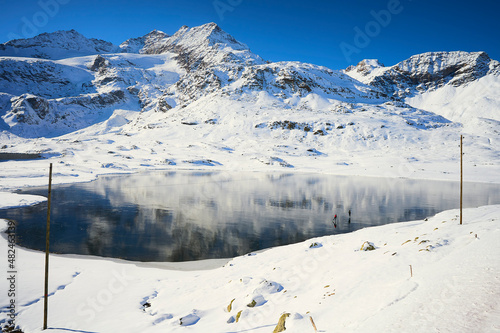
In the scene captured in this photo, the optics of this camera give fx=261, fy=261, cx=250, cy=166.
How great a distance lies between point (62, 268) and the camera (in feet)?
61.8

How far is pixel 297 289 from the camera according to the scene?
45.0ft

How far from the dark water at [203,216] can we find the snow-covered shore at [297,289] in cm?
371

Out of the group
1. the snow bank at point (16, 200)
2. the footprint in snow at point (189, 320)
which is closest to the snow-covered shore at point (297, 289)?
the footprint in snow at point (189, 320)

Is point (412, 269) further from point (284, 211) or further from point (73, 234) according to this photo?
point (73, 234)

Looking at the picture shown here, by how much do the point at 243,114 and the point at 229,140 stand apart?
3578 centimetres

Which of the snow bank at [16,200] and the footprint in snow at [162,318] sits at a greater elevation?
the snow bank at [16,200]

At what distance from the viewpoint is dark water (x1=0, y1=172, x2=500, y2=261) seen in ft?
82.0

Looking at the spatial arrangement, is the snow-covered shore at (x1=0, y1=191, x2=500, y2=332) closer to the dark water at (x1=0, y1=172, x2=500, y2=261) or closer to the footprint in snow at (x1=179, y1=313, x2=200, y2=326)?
the footprint in snow at (x1=179, y1=313, x2=200, y2=326)

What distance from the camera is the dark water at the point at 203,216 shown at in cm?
2498

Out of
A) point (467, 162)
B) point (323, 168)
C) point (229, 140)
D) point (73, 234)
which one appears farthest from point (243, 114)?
point (73, 234)

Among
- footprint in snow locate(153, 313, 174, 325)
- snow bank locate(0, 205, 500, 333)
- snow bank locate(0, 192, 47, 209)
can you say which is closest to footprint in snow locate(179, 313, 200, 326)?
snow bank locate(0, 205, 500, 333)

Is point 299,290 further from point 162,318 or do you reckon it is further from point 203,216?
point 203,216

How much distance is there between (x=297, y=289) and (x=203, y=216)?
77.1ft

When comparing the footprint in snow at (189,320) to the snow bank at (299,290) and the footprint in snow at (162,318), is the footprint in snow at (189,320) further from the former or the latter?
the footprint in snow at (162,318)
